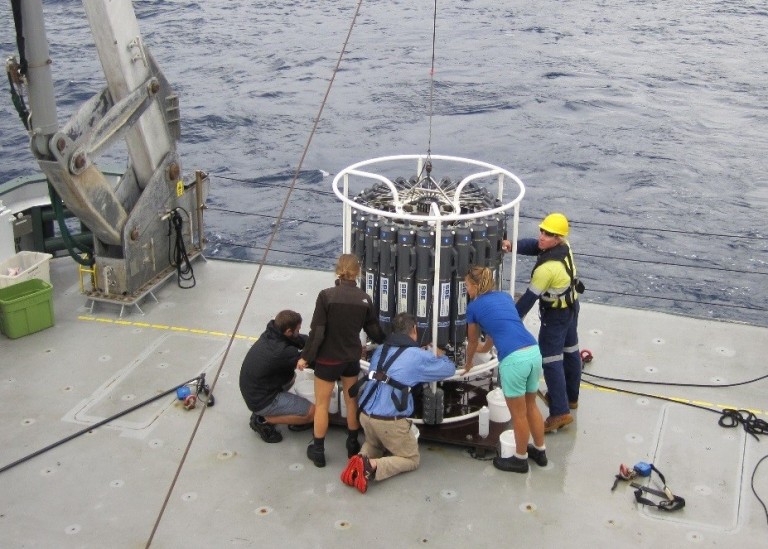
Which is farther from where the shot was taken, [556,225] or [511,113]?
[511,113]

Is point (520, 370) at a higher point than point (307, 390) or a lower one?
higher

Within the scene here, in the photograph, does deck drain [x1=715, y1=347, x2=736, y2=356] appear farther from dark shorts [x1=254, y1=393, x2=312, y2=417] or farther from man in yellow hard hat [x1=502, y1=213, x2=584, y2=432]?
dark shorts [x1=254, y1=393, x2=312, y2=417]

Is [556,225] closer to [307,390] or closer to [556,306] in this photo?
[556,306]

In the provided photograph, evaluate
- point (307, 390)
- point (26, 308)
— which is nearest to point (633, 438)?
point (307, 390)

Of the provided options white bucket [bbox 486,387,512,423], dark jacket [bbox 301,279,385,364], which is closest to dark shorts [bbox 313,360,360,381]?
dark jacket [bbox 301,279,385,364]

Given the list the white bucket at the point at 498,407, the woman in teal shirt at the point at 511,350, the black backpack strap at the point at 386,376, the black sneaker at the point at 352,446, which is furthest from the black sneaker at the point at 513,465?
the black sneaker at the point at 352,446

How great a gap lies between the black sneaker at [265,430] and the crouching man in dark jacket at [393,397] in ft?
2.38

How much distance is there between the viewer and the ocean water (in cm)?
1764

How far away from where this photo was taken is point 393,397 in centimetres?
680

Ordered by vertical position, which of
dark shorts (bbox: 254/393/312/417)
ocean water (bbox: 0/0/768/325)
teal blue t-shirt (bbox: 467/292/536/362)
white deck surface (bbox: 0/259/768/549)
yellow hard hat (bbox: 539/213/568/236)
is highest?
yellow hard hat (bbox: 539/213/568/236)

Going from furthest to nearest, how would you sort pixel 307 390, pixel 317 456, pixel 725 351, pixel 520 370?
pixel 725 351 < pixel 307 390 < pixel 317 456 < pixel 520 370

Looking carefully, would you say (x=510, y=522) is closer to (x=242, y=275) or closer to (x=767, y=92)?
(x=242, y=275)

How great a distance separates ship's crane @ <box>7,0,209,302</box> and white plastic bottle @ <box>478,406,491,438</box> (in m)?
4.02

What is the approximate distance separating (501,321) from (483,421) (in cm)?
94
